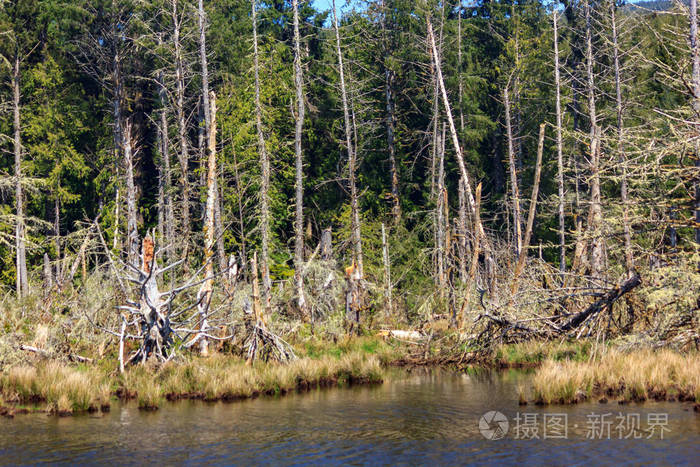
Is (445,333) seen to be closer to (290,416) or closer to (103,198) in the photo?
(290,416)

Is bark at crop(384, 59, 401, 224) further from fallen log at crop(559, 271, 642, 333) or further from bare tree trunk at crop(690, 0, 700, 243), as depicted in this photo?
bare tree trunk at crop(690, 0, 700, 243)

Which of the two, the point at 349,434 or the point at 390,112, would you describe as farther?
the point at 390,112

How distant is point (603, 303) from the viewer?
1564 centimetres

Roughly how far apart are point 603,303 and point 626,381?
2.85m

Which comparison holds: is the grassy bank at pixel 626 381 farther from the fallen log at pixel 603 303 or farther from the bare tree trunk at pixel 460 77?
the bare tree trunk at pixel 460 77

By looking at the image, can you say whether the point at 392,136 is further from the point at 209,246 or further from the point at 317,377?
the point at 317,377

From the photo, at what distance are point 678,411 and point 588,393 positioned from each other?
64.5 inches

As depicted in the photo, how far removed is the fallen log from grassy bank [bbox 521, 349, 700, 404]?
63.7 inches

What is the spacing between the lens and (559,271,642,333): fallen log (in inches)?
588

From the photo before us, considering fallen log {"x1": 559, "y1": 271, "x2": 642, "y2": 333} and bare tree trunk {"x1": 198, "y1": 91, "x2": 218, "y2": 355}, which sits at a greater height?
bare tree trunk {"x1": 198, "y1": 91, "x2": 218, "y2": 355}

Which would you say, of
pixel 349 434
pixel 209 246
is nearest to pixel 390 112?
pixel 209 246

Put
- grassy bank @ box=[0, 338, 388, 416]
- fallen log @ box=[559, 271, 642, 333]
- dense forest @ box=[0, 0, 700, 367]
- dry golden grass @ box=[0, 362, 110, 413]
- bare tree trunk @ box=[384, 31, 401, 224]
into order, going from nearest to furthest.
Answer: dry golden grass @ box=[0, 362, 110, 413]
grassy bank @ box=[0, 338, 388, 416]
fallen log @ box=[559, 271, 642, 333]
dense forest @ box=[0, 0, 700, 367]
bare tree trunk @ box=[384, 31, 401, 224]

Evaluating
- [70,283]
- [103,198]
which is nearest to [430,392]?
[70,283]

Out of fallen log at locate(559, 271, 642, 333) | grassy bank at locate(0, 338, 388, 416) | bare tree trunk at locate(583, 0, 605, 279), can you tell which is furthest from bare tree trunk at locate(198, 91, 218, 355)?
bare tree trunk at locate(583, 0, 605, 279)
